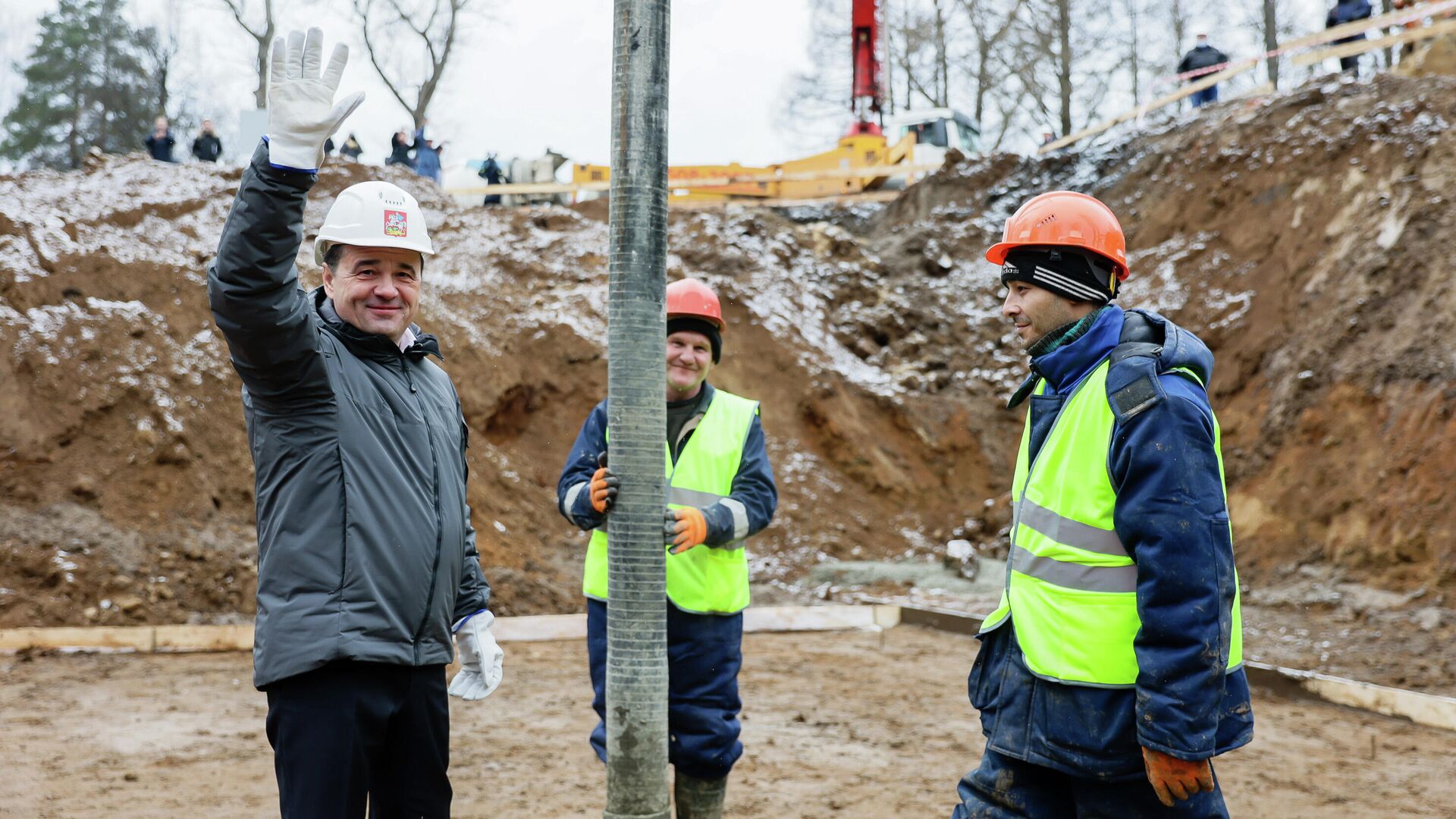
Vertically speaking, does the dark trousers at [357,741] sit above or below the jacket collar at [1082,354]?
below

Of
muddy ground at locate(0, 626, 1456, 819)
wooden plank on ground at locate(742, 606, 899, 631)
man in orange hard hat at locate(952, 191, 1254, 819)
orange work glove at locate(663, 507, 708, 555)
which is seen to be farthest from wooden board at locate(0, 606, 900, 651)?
man in orange hard hat at locate(952, 191, 1254, 819)

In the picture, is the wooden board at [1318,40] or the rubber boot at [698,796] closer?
the rubber boot at [698,796]

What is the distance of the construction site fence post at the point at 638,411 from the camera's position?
113 inches

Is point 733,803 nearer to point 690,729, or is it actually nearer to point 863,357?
point 690,729

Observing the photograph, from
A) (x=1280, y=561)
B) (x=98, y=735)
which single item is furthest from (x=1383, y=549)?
(x=98, y=735)

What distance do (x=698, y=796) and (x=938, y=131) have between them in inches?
856

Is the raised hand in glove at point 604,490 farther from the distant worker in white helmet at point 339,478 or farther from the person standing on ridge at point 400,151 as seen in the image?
the person standing on ridge at point 400,151

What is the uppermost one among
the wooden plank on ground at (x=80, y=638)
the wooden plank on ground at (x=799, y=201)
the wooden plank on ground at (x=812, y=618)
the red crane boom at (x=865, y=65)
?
the red crane boom at (x=865, y=65)

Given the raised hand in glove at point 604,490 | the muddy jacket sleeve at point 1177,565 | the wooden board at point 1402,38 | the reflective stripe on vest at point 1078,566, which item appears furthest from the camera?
the wooden board at point 1402,38

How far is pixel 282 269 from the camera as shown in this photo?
8.28 ft

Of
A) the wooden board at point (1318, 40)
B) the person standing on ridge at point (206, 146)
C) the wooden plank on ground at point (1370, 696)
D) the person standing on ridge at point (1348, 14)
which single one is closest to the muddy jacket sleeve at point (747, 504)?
the wooden plank on ground at point (1370, 696)

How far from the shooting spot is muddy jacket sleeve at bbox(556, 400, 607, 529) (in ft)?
13.2

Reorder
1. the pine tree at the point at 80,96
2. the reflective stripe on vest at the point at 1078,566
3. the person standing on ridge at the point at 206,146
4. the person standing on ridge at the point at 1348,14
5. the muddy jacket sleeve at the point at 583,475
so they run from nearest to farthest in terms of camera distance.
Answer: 1. the reflective stripe on vest at the point at 1078,566
2. the muddy jacket sleeve at the point at 583,475
3. the person standing on ridge at the point at 1348,14
4. the person standing on ridge at the point at 206,146
5. the pine tree at the point at 80,96

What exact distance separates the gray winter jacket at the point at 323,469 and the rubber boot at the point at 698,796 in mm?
1498
